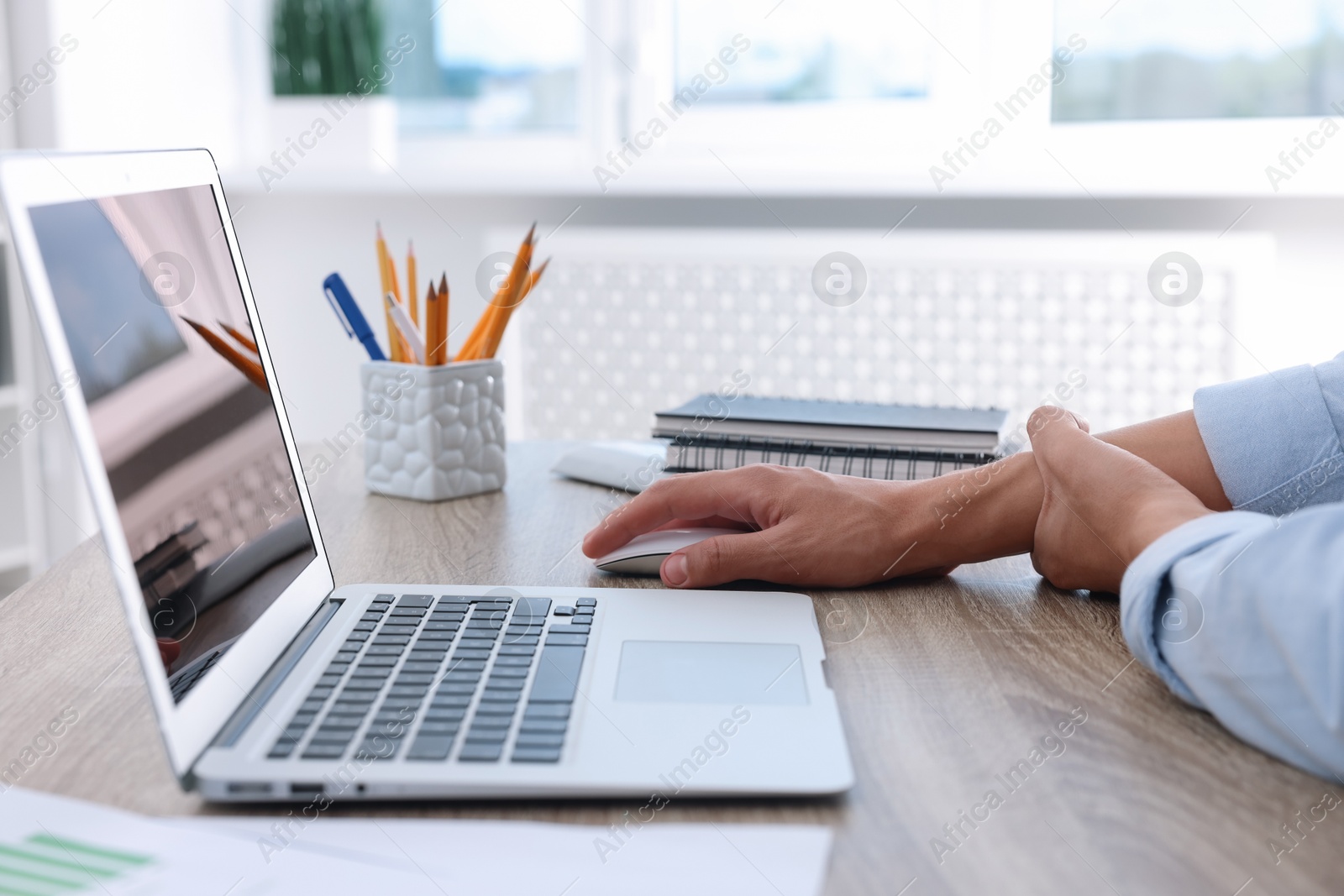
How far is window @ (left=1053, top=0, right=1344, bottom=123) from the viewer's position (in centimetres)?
192

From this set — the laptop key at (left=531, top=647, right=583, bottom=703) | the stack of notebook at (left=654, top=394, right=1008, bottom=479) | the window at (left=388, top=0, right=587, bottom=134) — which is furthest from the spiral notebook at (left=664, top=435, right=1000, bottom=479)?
the window at (left=388, top=0, right=587, bottom=134)

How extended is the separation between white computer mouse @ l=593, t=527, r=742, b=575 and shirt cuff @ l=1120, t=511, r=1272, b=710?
0.29m

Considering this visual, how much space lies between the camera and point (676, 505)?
0.78m

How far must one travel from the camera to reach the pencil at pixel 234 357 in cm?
60

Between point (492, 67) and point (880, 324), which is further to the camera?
point (492, 67)

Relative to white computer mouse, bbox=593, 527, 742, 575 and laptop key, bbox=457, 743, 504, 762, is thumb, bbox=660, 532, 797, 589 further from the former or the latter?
laptop key, bbox=457, 743, 504, 762

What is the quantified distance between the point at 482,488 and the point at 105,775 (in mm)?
553

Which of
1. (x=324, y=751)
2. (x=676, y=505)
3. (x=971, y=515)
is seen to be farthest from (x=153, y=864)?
(x=971, y=515)

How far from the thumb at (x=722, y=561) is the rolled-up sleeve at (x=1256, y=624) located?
0.24 metres

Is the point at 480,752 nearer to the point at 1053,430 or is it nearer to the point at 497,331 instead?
the point at 1053,430

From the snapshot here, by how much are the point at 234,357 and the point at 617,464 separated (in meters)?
0.46

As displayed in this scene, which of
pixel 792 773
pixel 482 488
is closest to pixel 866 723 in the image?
pixel 792 773

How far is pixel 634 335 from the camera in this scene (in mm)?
2141

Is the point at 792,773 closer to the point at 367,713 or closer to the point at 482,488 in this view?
the point at 367,713
